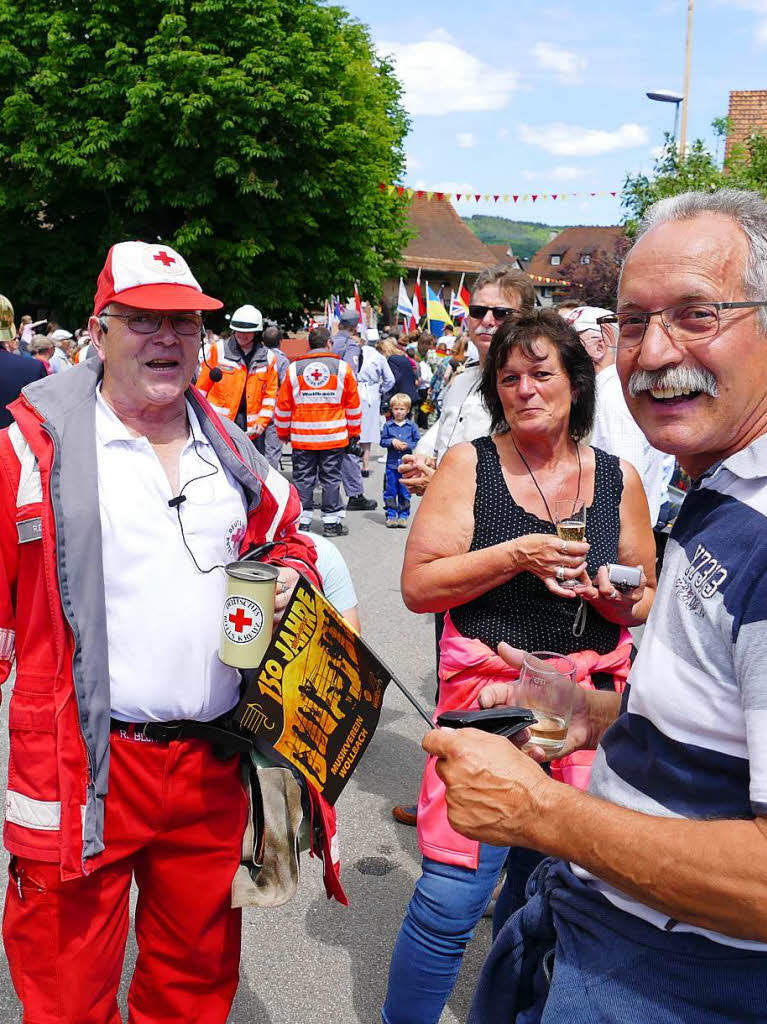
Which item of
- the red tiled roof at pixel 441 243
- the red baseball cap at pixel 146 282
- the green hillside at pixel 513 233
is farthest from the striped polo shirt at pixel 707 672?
the green hillside at pixel 513 233

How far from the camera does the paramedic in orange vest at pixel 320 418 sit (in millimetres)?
9742

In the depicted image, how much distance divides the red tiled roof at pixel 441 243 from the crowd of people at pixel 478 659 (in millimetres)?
61450

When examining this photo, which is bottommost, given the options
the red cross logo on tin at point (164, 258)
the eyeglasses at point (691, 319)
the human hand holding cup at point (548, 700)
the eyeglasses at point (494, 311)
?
the human hand holding cup at point (548, 700)

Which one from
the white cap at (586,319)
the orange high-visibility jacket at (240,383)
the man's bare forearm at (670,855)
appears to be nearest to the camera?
the man's bare forearm at (670,855)

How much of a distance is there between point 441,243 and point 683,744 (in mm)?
68402

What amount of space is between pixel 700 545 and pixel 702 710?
0.23m

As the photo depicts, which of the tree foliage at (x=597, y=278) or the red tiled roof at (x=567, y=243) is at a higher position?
the red tiled roof at (x=567, y=243)

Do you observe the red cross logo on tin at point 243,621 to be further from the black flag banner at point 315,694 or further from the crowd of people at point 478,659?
the crowd of people at point 478,659

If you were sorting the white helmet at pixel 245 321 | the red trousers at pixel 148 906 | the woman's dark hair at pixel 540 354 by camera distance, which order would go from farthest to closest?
the white helmet at pixel 245 321 < the woman's dark hair at pixel 540 354 < the red trousers at pixel 148 906

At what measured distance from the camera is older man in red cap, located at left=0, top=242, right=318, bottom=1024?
2.13 meters

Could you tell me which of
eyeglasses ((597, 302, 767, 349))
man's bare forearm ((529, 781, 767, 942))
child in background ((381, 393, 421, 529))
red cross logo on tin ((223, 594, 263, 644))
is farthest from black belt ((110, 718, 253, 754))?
child in background ((381, 393, 421, 529))

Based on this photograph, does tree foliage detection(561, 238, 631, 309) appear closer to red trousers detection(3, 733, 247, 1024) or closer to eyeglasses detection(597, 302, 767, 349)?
red trousers detection(3, 733, 247, 1024)

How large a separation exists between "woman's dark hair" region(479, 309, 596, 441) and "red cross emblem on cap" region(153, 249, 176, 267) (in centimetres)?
104

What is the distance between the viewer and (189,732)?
7.57 ft
